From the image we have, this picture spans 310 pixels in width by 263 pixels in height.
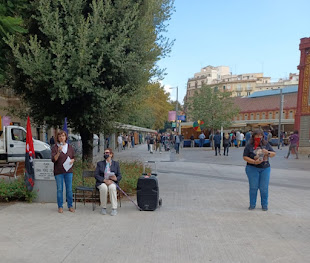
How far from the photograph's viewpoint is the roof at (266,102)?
58.1 m

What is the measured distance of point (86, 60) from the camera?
7.45 m

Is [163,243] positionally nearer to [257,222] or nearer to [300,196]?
[257,222]

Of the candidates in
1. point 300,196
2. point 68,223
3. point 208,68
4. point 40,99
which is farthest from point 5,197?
point 208,68

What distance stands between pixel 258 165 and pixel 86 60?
4.67m

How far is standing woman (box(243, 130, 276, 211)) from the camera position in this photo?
20.1 ft

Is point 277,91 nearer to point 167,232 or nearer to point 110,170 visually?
point 110,170

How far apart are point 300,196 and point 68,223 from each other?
18.7 feet

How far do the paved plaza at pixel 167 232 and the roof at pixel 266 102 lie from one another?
183ft

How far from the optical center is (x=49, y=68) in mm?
7527

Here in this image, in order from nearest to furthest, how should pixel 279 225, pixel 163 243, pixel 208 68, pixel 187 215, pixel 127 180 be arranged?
pixel 163 243, pixel 279 225, pixel 187 215, pixel 127 180, pixel 208 68

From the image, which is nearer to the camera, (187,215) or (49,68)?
(187,215)

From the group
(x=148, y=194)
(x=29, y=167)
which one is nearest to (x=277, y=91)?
(x=148, y=194)

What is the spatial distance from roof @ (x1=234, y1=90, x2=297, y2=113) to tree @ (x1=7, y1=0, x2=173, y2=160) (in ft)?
179

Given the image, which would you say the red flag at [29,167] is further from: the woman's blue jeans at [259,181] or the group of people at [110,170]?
the woman's blue jeans at [259,181]
